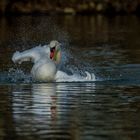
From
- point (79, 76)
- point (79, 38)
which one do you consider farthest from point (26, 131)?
point (79, 38)

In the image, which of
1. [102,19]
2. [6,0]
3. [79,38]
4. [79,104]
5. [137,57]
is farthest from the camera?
[6,0]

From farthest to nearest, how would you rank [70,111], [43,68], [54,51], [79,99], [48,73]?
1. [54,51]
2. [43,68]
3. [48,73]
4. [79,99]
5. [70,111]

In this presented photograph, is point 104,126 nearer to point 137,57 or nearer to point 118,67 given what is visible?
point 118,67

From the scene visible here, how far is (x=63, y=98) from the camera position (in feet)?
48.7

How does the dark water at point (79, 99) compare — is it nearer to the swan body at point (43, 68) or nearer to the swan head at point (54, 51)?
the swan body at point (43, 68)

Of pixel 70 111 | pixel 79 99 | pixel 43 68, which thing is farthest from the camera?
pixel 43 68

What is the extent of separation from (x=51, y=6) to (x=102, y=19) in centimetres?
645

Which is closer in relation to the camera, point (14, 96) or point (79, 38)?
point (14, 96)

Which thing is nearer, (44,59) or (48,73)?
(48,73)

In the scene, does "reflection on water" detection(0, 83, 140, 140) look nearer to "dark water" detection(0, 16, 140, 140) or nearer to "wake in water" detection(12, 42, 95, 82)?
"dark water" detection(0, 16, 140, 140)

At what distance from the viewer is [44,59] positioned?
18.1 m

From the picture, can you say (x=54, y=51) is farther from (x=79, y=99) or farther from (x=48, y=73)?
(x=79, y=99)

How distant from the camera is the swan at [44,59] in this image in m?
17.6

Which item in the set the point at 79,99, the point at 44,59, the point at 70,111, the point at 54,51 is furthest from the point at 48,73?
the point at 70,111
